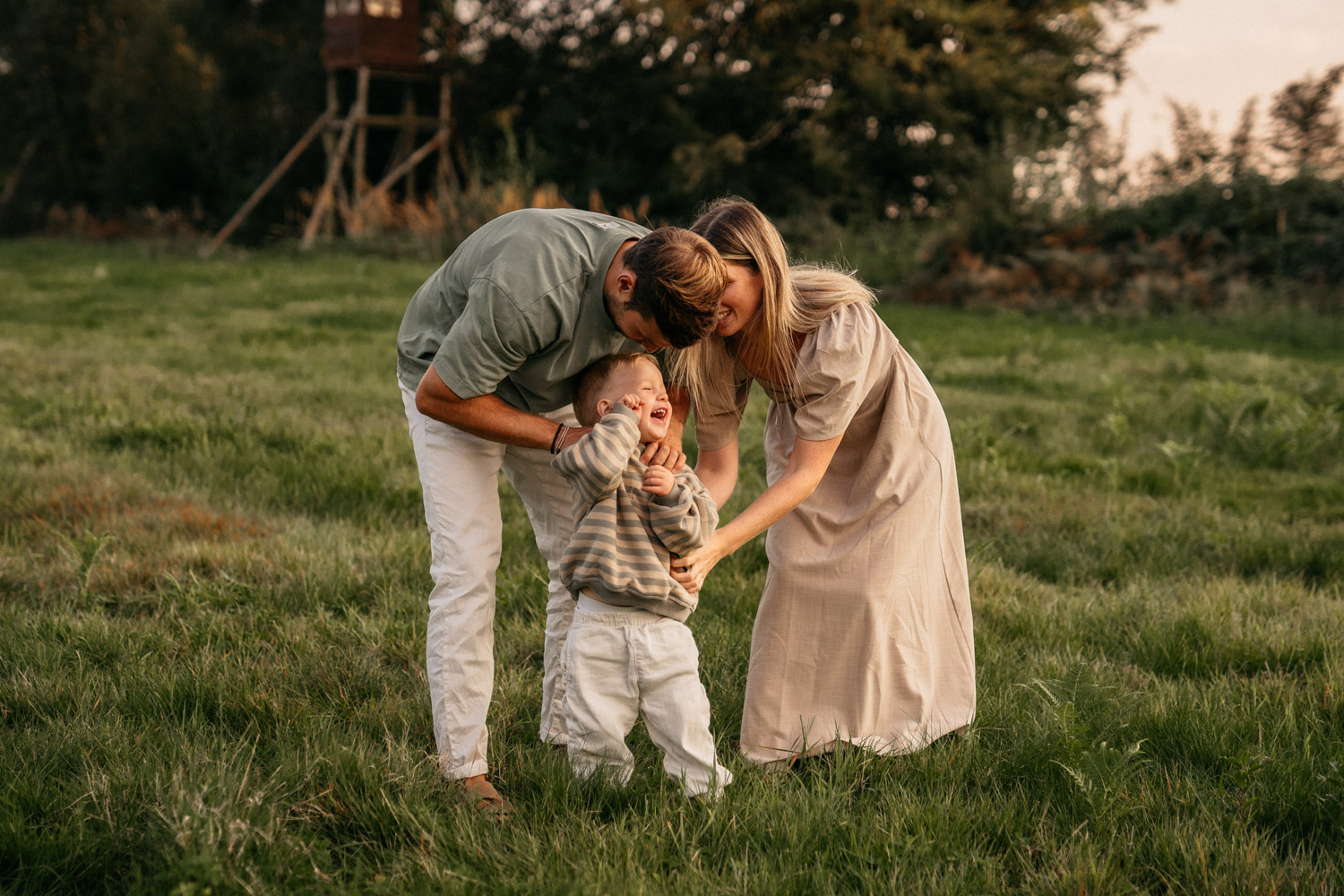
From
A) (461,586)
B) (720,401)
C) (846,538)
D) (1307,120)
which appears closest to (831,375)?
(720,401)

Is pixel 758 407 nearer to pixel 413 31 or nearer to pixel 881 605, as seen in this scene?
pixel 881 605

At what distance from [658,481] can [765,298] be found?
21.9 inches

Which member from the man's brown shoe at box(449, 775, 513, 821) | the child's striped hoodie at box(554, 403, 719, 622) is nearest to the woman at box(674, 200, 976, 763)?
the child's striped hoodie at box(554, 403, 719, 622)

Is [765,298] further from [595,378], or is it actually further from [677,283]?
[595,378]

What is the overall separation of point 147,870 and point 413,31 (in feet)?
69.1

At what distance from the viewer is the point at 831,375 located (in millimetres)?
2719

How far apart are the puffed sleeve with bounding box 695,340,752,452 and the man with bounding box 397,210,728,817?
90 millimetres

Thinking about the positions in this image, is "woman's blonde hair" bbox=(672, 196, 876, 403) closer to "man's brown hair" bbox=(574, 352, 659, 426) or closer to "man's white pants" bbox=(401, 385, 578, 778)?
"man's brown hair" bbox=(574, 352, 659, 426)

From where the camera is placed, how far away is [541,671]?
3447 mm

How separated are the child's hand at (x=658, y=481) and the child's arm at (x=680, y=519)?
0.07 ft

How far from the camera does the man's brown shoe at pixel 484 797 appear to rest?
251 centimetres

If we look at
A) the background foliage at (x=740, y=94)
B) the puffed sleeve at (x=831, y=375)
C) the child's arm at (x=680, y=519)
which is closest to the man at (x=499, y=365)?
the child's arm at (x=680, y=519)

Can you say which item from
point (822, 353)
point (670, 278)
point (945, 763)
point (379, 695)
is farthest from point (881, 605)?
point (379, 695)

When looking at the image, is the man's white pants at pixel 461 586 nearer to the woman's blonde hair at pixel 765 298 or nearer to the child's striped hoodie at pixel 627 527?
the child's striped hoodie at pixel 627 527
